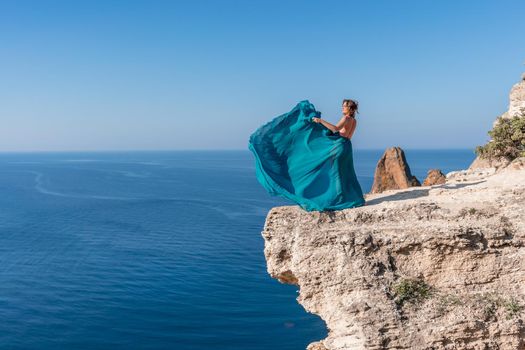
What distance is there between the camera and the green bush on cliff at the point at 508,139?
22.8 metres

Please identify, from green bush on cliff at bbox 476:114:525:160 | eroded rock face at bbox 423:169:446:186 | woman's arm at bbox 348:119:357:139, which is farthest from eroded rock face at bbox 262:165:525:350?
eroded rock face at bbox 423:169:446:186

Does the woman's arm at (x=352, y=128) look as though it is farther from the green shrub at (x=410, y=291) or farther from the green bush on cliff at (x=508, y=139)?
the green bush on cliff at (x=508, y=139)

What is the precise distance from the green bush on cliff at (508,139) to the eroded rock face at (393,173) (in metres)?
11.3

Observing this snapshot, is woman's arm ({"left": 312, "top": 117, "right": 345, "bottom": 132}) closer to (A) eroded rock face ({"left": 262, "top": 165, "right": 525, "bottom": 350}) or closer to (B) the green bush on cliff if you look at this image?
(A) eroded rock face ({"left": 262, "top": 165, "right": 525, "bottom": 350})

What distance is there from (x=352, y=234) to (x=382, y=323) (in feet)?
7.55

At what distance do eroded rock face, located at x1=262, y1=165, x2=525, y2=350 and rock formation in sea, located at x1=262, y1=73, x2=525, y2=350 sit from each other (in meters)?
0.02

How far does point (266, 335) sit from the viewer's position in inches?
1197

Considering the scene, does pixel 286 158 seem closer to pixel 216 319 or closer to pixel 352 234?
pixel 352 234

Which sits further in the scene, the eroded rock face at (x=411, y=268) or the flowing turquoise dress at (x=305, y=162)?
the flowing turquoise dress at (x=305, y=162)

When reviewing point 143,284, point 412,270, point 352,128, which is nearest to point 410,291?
point 412,270

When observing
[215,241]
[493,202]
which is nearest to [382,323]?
[493,202]

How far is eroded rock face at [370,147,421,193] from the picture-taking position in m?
36.2

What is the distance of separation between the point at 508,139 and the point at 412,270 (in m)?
14.6

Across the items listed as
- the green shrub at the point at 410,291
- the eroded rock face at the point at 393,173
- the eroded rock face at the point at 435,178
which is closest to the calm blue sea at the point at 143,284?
the eroded rock face at the point at 393,173
